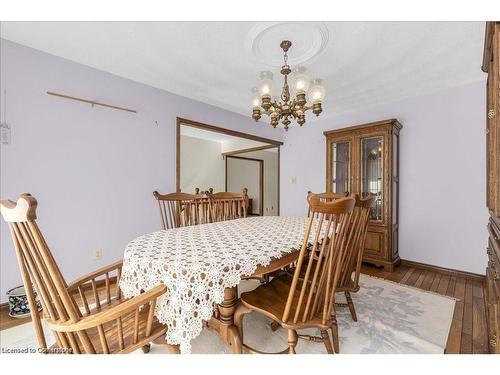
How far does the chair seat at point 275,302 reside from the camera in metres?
1.08

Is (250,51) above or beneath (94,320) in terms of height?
above

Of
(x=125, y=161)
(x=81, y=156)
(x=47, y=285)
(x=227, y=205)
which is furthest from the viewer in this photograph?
(x=125, y=161)

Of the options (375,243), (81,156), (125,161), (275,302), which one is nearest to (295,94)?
(275,302)

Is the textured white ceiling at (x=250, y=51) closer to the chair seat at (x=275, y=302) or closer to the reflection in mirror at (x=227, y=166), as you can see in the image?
the chair seat at (x=275, y=302)

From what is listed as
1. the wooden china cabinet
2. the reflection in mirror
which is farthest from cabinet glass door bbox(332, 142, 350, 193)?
the reflection in mirror

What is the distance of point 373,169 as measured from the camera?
3.11 m

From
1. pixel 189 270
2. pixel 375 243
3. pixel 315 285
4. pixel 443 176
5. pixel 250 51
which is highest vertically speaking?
pixel 250 51

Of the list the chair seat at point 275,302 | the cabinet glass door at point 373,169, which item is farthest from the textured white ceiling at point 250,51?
the chair seat at point 275,302

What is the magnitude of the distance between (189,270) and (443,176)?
3.23 metres

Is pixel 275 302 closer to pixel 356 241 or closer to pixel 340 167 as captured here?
pixel 356 241

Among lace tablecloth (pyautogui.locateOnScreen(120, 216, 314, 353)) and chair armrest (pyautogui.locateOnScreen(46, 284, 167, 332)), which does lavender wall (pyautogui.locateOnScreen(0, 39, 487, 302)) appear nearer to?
lace tablecloth (pyautogui.locateOnScreen(120, 216, 314, 353))

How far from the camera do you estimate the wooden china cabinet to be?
291cm

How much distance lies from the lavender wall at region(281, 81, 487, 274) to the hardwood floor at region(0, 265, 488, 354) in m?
0.26
